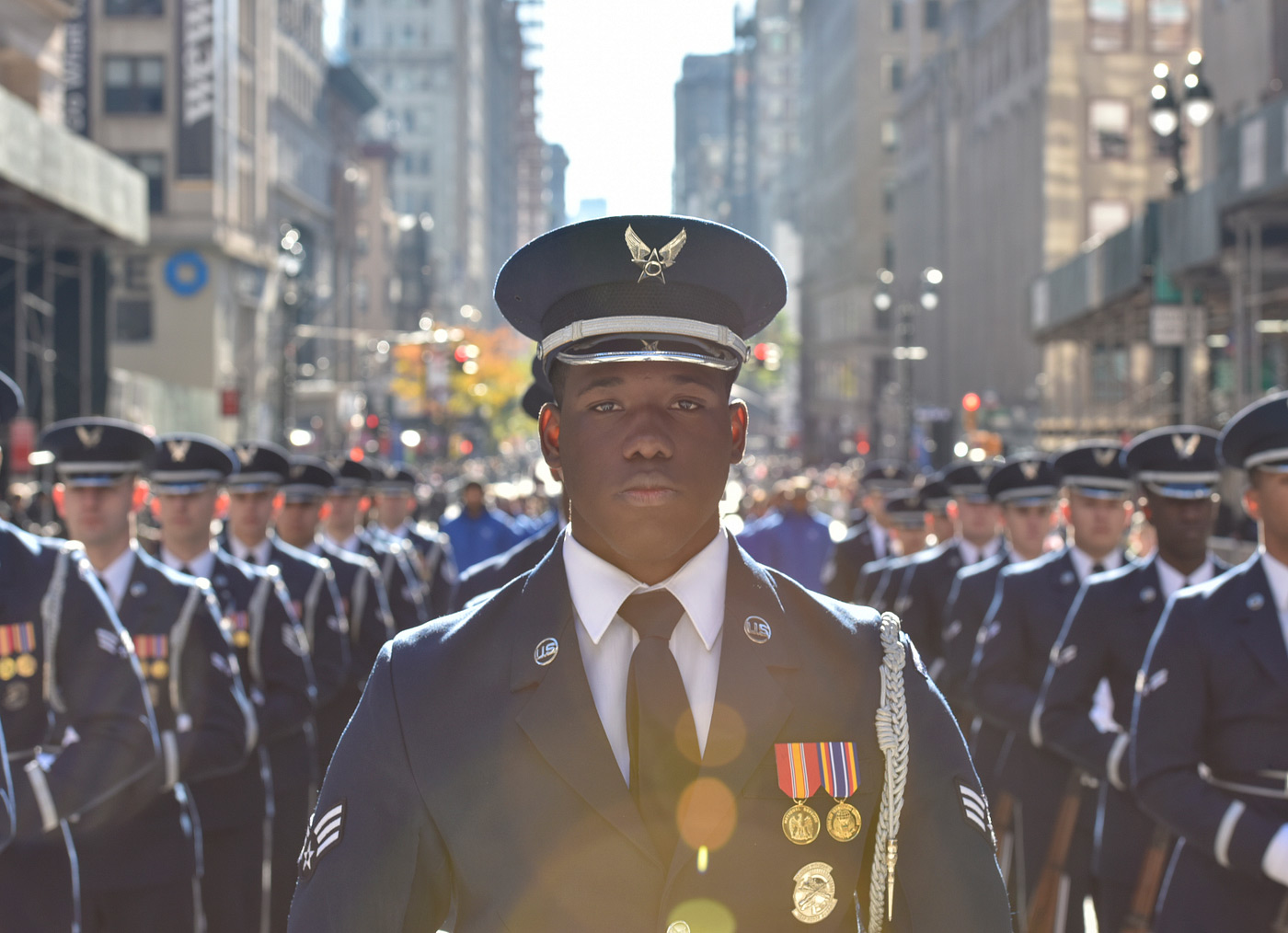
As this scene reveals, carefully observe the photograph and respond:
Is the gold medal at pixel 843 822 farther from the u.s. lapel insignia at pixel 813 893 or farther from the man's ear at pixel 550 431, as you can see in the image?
the man's ear at pixel 550 431

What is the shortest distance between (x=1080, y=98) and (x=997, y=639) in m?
53.6

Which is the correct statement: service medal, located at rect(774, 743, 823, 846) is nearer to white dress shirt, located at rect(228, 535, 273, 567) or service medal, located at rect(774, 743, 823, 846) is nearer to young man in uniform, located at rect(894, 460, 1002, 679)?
white dress shirt, located at rect(228, 535, 273, 567)

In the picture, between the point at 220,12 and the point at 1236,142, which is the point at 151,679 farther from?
the point at 220,12

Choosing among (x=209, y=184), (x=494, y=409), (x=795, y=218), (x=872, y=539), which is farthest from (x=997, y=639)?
(x=795, y=218)

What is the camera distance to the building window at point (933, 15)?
4063 inches

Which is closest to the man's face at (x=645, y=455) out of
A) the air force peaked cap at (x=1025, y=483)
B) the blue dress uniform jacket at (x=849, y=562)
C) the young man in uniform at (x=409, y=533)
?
the air force peaked cap at (x=1025, y=483)

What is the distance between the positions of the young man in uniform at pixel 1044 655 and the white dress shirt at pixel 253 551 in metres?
4.38

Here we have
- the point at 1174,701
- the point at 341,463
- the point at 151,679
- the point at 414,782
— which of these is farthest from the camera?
the point at 341,463

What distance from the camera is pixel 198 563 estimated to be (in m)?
8.76

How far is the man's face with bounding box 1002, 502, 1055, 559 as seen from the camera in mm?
10758

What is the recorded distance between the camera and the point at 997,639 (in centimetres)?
885

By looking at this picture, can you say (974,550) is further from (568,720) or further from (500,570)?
(568,720)

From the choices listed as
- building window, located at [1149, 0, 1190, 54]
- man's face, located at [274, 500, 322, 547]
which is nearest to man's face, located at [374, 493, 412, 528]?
man's face, located at [274, 500, 322, 547]

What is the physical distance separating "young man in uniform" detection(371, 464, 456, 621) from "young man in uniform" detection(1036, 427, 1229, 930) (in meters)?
10.6
